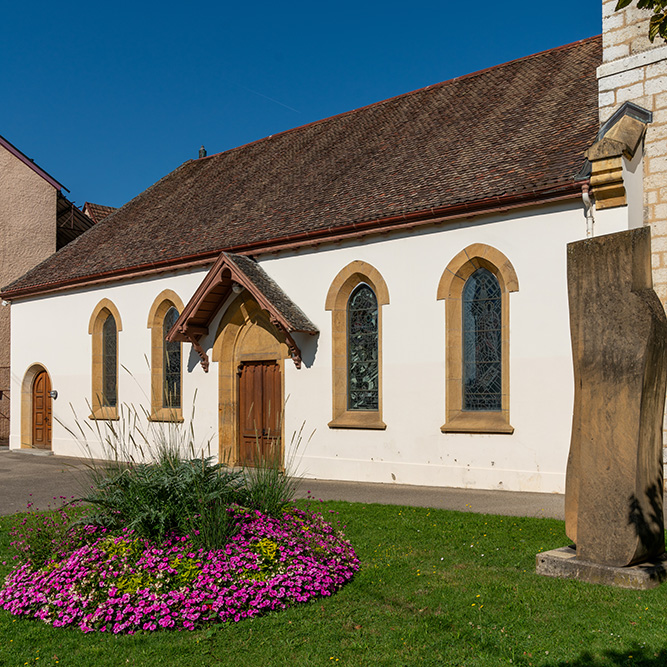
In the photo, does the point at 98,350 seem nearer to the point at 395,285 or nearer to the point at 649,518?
the point at 395,285

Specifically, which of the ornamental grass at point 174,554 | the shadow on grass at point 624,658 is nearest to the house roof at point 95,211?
the ornamental grass at point 174,554

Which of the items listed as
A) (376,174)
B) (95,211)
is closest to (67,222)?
(95,211)

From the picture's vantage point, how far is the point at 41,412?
23.7m

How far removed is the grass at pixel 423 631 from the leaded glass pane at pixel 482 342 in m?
A: 6.51

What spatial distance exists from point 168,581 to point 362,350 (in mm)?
9601

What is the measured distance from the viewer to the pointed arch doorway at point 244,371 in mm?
16859


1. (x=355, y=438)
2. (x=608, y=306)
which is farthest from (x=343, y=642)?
(x=355, y=438)

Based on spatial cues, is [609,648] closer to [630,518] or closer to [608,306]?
[630,518]

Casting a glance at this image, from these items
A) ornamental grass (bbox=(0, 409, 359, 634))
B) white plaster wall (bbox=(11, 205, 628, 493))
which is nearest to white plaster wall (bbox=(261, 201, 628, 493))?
white plaster wall (bbox=(11, 205, 628, 493))

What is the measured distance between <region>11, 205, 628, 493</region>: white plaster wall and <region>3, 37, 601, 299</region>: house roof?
52 centimetres

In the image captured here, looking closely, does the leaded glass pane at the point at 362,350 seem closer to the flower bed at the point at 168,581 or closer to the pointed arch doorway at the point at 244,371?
the pointed arch doorway at the point at 244,371

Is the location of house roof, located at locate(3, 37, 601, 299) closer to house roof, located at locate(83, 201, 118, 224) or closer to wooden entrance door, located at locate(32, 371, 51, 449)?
wooden entrance door, located at locate(32, 371, 51, 449)

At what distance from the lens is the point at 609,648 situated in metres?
4.98

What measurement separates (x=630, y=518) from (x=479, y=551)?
1894 millimetres
